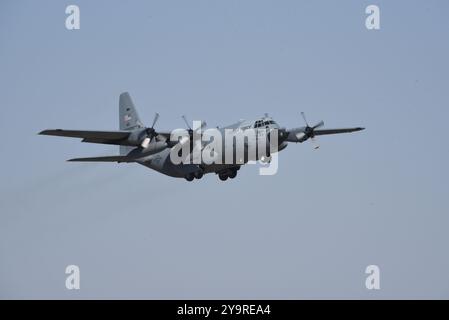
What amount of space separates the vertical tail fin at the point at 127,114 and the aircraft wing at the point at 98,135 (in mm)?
5604

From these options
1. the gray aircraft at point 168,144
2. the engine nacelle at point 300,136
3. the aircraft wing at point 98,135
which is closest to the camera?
the aircraft wing at point 98,135

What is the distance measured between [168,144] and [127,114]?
833 cm

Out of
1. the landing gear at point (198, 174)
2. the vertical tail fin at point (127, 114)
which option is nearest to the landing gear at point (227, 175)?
the landing gear at point (198, 174)

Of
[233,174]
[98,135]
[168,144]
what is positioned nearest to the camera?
[98,135]

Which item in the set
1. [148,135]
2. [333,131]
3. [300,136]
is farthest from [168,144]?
[333,131]

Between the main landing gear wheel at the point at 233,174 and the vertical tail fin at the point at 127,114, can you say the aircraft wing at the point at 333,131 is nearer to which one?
the main landing gear wheel at the point at 233,174

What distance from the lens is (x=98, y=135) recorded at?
43844mm

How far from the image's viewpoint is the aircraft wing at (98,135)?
4149cm

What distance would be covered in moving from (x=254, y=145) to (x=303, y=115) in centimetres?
594

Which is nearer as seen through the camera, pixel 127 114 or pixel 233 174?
pixel 233 174

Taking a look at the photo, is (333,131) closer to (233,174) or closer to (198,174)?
(233,174)

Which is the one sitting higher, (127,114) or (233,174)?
(127,114)
